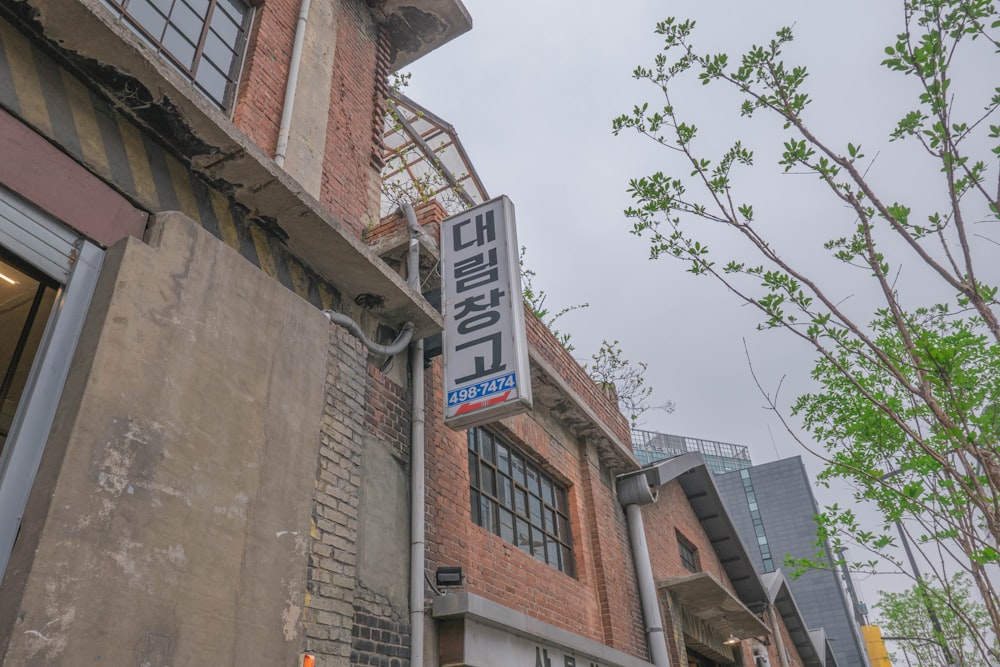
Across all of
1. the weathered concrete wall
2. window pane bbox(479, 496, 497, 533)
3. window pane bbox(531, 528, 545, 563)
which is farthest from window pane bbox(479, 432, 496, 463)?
the weathered concrete wall

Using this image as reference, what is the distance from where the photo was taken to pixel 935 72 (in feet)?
12.3

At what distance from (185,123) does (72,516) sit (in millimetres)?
2374

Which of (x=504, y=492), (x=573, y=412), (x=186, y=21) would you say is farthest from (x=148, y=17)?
(x=573, y=412)

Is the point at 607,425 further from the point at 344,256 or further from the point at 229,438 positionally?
the point at 229,438

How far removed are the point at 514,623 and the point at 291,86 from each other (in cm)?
517

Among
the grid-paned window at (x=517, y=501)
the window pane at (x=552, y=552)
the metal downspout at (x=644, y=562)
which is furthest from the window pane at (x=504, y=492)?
the metal downspout at (x=644, y=562)

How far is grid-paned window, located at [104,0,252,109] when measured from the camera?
17.4 feet

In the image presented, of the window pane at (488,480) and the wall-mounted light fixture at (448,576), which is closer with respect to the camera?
the wall-mounted light fixture at (448,576)

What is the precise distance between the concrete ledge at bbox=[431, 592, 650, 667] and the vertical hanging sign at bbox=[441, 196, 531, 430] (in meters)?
1.36

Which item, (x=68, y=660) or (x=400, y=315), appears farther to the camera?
(x=400, y=315)

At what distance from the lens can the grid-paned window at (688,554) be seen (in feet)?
41.3

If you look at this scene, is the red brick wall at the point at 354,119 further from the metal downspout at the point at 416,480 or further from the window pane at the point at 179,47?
the window pane at the point at 179,47

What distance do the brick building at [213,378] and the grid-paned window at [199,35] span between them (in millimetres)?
26

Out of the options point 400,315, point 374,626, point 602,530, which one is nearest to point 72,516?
point 374,626
